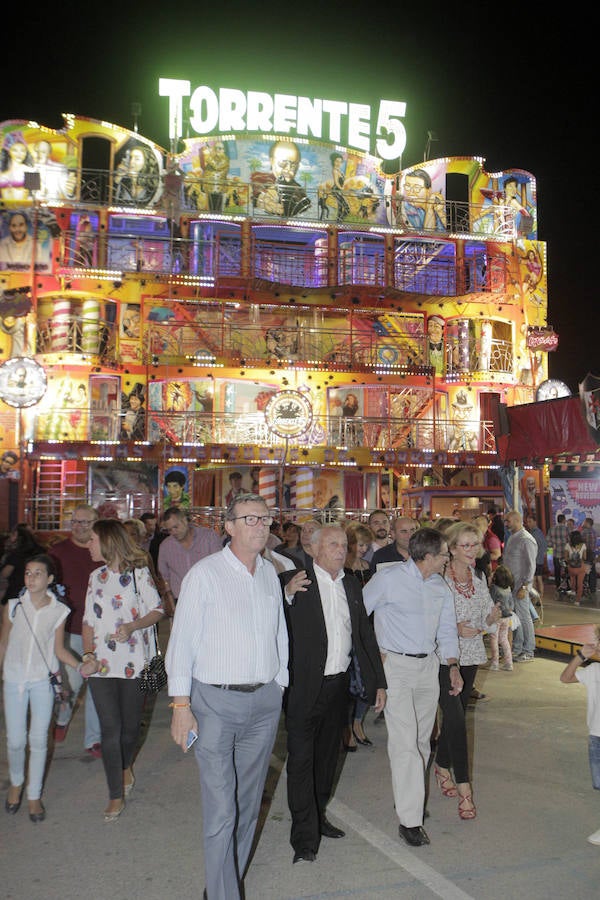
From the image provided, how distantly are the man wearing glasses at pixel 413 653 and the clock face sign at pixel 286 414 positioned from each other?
18468 millimetres

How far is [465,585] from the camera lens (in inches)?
265

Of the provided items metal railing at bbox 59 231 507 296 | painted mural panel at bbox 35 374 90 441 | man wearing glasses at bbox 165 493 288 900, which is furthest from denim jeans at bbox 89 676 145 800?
metal railing at bbox 59 231 507 296

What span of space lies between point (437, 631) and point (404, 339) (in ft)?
81.3

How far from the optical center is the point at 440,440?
28.9m

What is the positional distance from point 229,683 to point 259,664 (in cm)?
18

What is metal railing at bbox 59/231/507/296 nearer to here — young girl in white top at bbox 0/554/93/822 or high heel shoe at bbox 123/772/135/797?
young girl in white top at bbox 0/554/93/822

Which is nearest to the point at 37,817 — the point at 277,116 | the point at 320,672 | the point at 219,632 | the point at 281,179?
the point at 320,672

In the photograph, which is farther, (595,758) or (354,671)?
(354,671)

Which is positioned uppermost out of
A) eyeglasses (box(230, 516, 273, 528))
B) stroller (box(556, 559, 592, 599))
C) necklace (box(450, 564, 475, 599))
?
eyeglasses (box(230, 516, 273, 528))

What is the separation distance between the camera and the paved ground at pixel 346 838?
15.7 ft

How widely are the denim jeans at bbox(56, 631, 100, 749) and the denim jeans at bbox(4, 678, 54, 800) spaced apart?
3.91 feet

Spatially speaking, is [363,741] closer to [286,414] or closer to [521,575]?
[521,575]

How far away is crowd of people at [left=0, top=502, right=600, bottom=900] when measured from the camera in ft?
14.1

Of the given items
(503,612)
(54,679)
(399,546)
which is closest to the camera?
(54,679)
